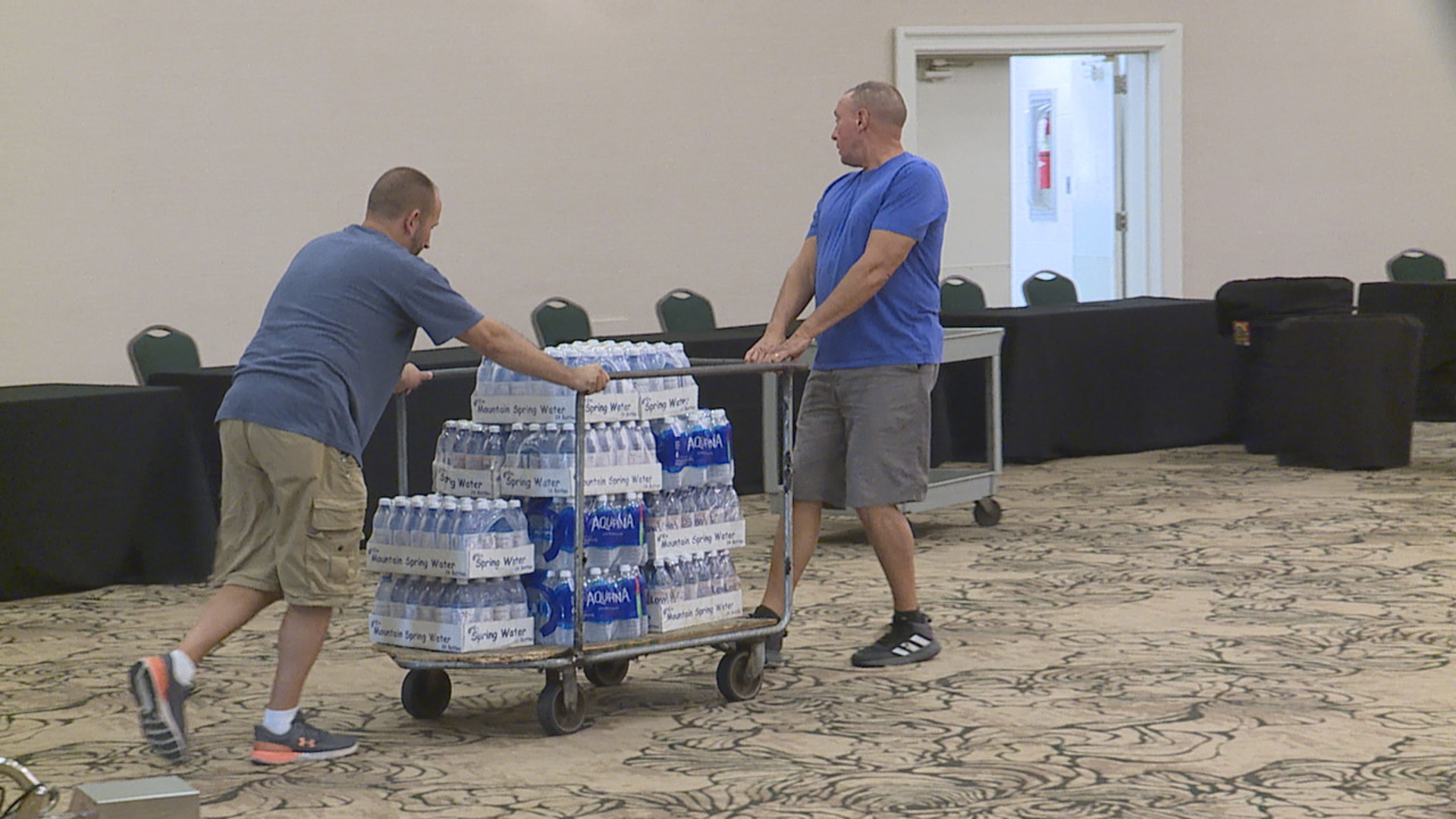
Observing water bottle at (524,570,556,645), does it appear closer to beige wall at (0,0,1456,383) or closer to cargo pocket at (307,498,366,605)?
cargo pocket at (307,498,366,605)

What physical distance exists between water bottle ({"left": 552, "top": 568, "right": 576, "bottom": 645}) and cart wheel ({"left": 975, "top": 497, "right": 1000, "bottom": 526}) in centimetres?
362

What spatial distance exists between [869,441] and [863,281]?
44 cm

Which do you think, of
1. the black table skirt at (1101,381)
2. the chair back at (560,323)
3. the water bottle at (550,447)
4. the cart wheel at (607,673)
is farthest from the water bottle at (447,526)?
the black table skirt at (1101,381)

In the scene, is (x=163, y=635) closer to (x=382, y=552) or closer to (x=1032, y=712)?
(x=382, y=552)

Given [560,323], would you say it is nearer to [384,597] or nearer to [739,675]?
[739,675]

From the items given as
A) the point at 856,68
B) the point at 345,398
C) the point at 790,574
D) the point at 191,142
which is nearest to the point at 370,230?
the point at 345,398

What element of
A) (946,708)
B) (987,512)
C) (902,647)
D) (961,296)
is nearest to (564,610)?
(946,708)

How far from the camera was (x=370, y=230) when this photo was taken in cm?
412

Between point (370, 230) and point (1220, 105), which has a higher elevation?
point (1220, 105)

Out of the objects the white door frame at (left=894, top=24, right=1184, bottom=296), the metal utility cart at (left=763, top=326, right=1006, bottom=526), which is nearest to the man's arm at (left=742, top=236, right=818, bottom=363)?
the metal utility cart at (left=763, top=326, right=1006, bottom=526)

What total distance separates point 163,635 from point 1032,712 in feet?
9.23

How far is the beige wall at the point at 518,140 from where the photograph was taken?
8.73 metres

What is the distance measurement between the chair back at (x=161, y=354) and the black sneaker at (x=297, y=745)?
3.43 meters

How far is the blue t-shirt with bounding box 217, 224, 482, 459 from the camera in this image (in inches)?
157
